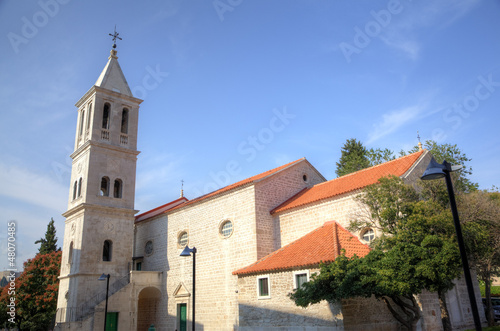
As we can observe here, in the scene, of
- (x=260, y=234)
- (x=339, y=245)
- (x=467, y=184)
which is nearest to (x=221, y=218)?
(x=260, y=234)

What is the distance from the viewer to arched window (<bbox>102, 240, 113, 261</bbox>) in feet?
85.7

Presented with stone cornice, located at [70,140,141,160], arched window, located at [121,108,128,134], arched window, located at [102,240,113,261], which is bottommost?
arched window, located at [102,240,113,261]

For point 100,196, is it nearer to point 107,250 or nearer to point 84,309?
point 107,250

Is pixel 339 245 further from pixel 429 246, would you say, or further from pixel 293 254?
pixel 429 246

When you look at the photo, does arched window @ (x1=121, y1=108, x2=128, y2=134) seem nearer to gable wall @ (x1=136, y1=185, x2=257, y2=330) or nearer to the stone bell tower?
the stone bell tower

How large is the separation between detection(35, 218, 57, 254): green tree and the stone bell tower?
1956 cm

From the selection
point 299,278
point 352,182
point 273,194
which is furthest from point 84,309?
point 352,182

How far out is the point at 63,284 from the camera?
2552 cm

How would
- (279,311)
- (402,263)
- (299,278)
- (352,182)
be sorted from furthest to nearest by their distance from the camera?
(352,182)
(279,311)
(299,278)
(402,263)

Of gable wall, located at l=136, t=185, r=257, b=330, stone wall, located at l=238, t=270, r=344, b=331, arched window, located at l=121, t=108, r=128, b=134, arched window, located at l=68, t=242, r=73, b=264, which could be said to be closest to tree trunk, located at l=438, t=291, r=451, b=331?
stone wall, located at l=238, t=270, r=344, b=331

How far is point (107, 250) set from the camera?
26688 mm

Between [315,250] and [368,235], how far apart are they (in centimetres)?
270

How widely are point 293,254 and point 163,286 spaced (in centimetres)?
1252

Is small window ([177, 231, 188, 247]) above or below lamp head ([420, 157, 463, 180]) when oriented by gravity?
above
